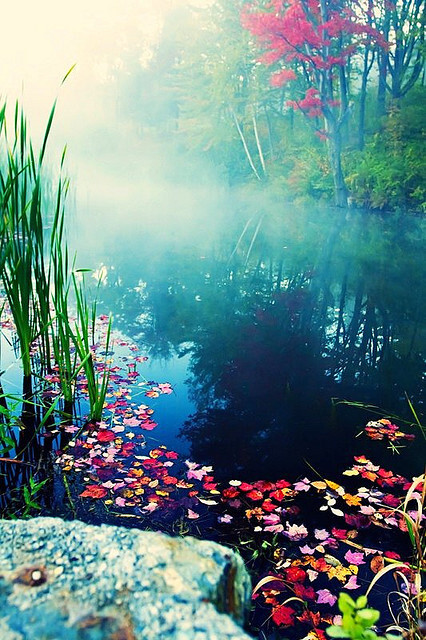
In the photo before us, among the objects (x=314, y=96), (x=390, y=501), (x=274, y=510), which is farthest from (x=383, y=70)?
(x=274, y=510)

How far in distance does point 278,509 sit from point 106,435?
1002 mm

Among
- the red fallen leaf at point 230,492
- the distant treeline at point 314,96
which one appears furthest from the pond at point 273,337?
the distant treeline at point 314,96

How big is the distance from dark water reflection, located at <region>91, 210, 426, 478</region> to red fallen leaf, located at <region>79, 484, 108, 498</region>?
21.4 inches

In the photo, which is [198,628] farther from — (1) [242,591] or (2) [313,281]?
(2) [313,281]

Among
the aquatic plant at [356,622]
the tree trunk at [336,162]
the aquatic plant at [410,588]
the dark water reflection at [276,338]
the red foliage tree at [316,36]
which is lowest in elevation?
the dark water reflection at [276,338]

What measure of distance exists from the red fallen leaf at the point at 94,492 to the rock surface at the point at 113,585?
118cm

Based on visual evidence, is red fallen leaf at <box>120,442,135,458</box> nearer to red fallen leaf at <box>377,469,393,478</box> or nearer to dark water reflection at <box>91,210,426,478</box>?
dark water reflection at <box>91,210,426,478</box>

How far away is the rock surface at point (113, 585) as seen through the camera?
633 mm

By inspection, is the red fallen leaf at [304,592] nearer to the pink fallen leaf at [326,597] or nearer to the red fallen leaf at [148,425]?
the pink fallen leaf at [326,597]

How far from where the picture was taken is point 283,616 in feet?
4.81

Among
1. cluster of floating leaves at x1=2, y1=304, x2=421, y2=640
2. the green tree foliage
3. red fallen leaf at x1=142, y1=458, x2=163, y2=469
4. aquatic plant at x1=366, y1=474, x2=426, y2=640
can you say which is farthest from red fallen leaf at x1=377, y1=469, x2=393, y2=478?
the green tree foliage

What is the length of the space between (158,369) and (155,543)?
272 centimetres

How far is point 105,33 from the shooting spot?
27.5 m

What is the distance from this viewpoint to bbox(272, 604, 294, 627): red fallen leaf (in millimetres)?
1449
